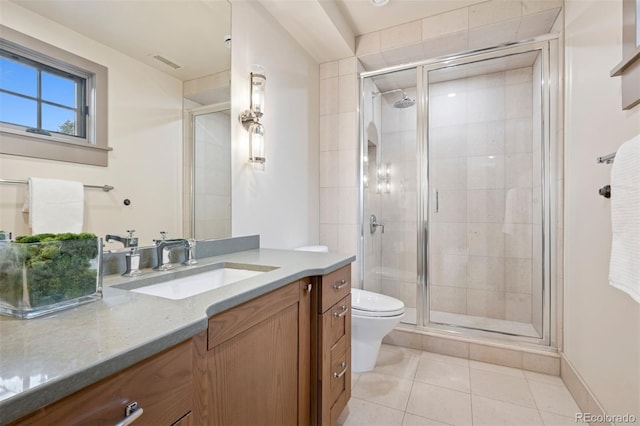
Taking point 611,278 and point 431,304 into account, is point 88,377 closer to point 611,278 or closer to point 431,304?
point 611,278

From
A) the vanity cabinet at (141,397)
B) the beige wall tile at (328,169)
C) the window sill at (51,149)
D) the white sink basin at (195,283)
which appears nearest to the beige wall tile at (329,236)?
the beige wall tile at (328,169)

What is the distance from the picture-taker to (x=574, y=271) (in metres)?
1.73

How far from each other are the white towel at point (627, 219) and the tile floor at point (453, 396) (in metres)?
0.98

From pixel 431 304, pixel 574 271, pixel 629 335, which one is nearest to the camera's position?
pixel 629 335

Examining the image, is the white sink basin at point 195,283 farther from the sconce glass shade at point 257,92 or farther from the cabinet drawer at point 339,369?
the sconce glass shade at point 257,92

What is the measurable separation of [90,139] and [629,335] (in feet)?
6.91

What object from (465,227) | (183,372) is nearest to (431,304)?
(465,227)

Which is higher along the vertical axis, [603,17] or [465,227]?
[603,17]

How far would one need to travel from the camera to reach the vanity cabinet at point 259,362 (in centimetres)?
76

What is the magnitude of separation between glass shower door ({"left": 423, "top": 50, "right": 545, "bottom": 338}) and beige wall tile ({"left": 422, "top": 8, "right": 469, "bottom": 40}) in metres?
0.29

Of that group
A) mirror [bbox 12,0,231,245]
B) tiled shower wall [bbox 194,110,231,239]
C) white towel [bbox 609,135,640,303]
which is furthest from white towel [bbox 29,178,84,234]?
white towel [bbox 609,135,640,303]

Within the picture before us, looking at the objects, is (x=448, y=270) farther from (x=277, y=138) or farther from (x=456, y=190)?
(x=277, y=138)

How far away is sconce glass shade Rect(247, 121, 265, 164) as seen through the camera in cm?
174

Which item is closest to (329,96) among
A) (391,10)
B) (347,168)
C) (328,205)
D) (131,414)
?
(347,168)
